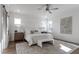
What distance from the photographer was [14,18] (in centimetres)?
173

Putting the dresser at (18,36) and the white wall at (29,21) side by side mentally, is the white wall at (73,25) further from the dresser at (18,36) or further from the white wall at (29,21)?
the dresser at (18,36)

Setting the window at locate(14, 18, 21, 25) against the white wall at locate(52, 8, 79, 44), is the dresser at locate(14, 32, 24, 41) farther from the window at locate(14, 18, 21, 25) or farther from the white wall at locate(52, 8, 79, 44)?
the white wall at locate(52, 8, 79, 44)

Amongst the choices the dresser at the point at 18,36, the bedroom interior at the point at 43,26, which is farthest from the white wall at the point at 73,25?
the dresser at the point at 18,36

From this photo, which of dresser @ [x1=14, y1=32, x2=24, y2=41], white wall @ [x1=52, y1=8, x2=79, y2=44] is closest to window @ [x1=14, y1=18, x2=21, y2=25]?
dresser @ [x1=14, y1=32, x2=24, y2=41]

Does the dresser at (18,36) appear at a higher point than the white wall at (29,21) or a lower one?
lower

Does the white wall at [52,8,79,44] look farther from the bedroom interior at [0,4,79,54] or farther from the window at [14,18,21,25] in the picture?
the window at [14,18,21,25]

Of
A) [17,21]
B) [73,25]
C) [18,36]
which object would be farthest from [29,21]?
[73,25]

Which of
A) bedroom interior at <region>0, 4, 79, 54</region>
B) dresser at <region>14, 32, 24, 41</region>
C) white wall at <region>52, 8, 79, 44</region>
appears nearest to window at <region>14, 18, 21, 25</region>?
bedroom interior at <region>0, 4, 79, 54</region>

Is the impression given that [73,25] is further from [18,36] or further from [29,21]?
[18,36]

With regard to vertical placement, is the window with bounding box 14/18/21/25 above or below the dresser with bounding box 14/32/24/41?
above

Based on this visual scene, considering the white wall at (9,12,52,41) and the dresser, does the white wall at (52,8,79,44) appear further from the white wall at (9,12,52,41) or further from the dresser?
the dresser

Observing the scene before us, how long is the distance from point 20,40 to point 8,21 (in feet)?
1.94
